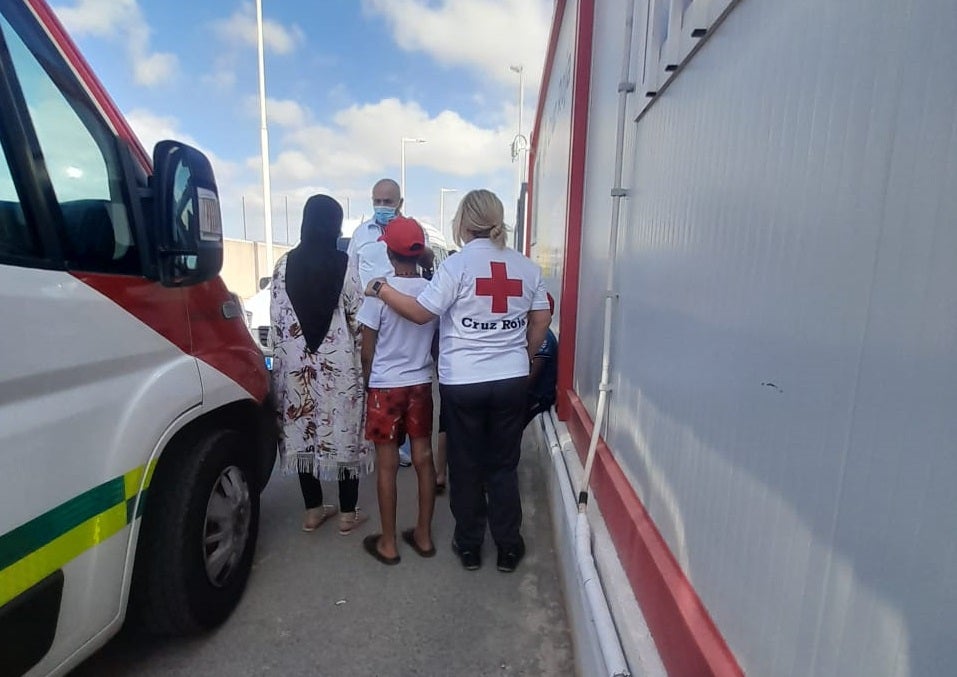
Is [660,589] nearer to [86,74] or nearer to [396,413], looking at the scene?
[396,413]

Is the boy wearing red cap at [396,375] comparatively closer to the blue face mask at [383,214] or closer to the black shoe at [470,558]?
the black shoe at [470,558]

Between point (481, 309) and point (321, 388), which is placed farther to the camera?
point (321, 388)

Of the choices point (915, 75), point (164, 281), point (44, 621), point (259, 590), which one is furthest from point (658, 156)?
point (259, 590)

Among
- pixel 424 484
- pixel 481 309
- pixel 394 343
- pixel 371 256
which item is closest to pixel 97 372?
pixel 394 343

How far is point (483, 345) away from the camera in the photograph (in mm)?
2627

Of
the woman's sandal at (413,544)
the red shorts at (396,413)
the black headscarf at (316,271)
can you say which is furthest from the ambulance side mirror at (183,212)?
the woman's sandal at (413,544)

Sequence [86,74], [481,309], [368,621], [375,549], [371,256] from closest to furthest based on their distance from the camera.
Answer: [86,74]
[368,621]
[481,309]
[375,549]
[371,256]

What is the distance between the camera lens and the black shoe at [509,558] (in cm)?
289

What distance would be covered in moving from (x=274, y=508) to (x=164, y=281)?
81.6 inches

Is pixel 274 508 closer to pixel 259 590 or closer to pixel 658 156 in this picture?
pixel 259 590

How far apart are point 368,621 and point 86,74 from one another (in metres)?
2.36

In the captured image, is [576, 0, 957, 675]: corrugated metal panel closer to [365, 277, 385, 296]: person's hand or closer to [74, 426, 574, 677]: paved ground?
[74, 426, 574, 677]: paved ground

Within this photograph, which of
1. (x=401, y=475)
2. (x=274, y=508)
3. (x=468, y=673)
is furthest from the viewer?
(x=401, y=475)

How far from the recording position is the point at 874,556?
836mm
